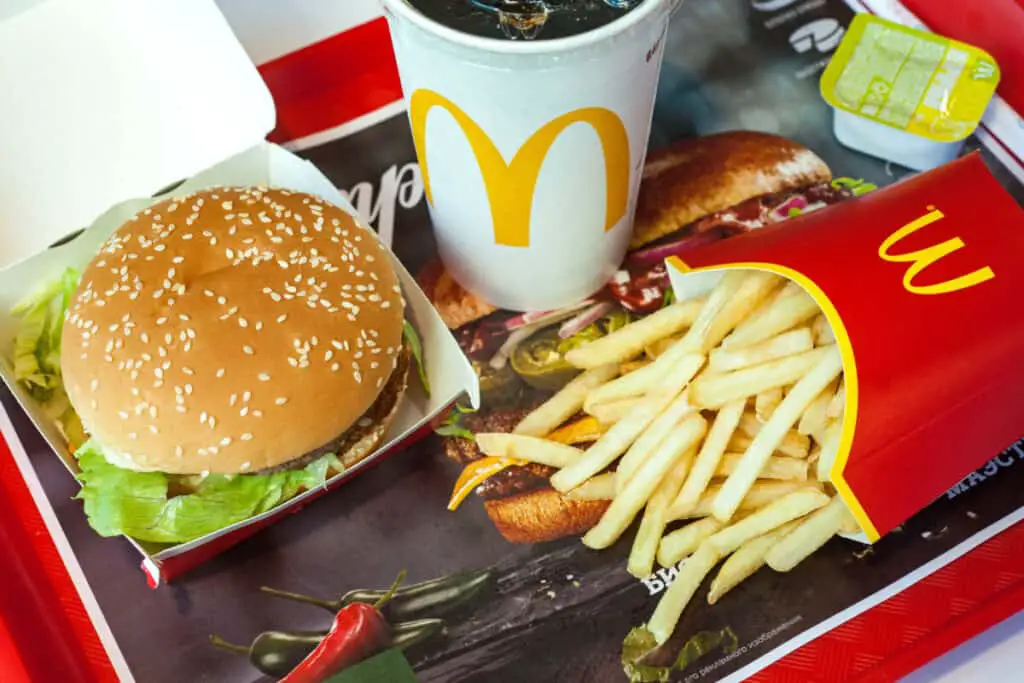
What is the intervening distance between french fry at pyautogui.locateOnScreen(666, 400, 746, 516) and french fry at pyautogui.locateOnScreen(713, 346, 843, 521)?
0.11 feet

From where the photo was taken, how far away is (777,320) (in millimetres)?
1404

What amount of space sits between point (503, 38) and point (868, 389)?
27.9 inches

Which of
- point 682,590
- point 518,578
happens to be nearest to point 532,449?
point 518,578

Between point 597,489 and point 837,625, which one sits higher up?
point 597,489

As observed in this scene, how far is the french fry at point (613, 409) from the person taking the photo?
1505mm

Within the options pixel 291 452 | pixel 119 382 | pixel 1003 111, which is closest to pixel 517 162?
pixel 291 452

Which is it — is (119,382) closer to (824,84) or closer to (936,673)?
(936,673)

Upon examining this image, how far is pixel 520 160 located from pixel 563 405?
0.43m

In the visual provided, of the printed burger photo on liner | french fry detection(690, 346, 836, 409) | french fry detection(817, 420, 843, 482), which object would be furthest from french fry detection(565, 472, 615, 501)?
french fry detection(817, 420, 843, 482)

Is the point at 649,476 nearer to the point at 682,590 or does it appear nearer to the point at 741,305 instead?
the point at 682,590

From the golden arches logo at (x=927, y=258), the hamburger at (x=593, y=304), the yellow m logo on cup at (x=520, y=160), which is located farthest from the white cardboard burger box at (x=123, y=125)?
the golden arches logo at (x=927, y=258)

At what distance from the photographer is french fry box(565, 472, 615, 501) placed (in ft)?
4.95

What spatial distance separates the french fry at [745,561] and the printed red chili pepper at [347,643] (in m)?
0.53

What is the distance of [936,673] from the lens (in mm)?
1449
